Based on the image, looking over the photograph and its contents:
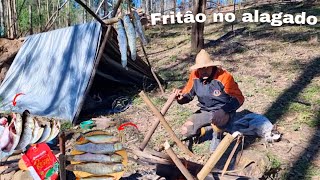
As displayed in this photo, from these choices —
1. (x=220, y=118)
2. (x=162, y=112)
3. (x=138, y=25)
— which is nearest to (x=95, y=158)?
(x=162, y=112)

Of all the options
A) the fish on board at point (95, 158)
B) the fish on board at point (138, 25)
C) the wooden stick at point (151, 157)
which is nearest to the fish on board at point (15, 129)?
the fish on board at point (95, 158)

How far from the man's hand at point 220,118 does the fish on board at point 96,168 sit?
1.59 meters

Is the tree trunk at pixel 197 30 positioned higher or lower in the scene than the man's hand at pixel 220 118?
higher

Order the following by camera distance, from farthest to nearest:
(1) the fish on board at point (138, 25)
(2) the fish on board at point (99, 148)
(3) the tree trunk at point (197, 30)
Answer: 1. (3) the tree trunk at point (197, 30)
2. (1) the fish on board at point (138, 25)
3. (2) the fish on board at point (99, 148)

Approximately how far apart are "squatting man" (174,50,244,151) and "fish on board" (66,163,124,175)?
1.43 meters

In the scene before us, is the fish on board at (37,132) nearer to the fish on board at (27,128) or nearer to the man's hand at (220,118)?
the fish on board at (27,128)

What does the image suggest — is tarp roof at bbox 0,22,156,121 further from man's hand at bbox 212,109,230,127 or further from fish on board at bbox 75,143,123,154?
fish on board at bbox 75,143,123,154

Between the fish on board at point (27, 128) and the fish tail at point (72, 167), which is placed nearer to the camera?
the fish on board at point (27, 128)

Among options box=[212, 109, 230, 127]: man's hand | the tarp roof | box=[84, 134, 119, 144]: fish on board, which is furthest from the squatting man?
the tarp roof

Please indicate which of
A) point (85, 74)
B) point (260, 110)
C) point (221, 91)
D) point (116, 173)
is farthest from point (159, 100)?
point (116, 173)

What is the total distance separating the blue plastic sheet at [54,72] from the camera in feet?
20.8

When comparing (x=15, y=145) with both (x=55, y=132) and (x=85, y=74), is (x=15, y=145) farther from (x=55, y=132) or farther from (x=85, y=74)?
(x=85, y=74)

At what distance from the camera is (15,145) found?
2.48 meters

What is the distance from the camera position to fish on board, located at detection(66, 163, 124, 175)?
270 cm
